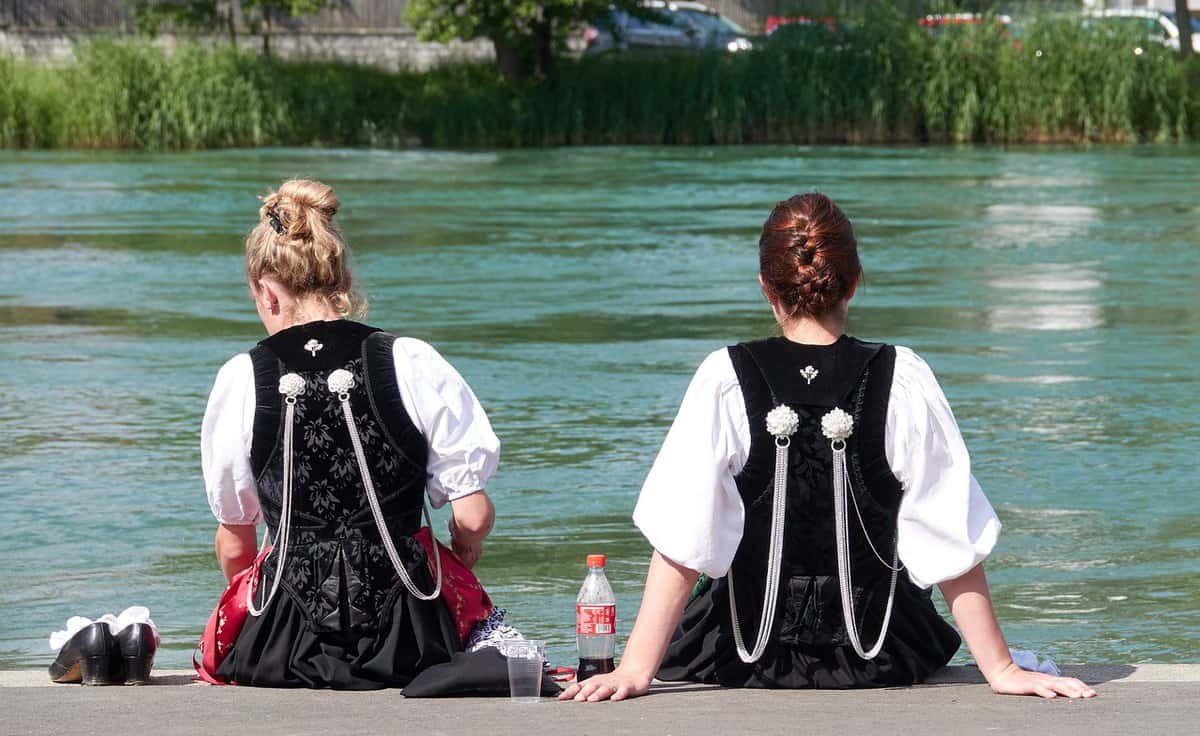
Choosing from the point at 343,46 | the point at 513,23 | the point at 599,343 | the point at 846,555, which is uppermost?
the point at 513,23

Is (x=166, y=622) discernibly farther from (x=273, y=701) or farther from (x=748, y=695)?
(x=748, y=695)

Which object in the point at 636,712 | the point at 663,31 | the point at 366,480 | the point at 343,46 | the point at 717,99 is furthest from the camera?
the point at 343,46

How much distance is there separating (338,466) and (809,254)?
1092 millimetres

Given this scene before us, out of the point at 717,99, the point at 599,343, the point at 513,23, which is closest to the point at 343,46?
the point at 513,23

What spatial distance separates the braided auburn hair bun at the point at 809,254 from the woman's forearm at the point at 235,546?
1286mm

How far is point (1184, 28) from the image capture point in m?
39.4

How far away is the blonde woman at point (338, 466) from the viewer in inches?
175

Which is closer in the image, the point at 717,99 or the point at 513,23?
the point at 717,99

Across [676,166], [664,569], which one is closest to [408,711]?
[664,569]

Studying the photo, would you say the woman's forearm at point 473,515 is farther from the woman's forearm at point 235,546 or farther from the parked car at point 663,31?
the parked car at point 663,31

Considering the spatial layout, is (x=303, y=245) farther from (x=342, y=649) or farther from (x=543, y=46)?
(x=543, y=46)

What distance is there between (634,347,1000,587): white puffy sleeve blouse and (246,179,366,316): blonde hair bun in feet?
2.53

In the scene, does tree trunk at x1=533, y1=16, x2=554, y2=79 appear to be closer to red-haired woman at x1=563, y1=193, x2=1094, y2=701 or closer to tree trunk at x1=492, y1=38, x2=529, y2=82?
tree trunk at x1=492, y1=38, x2=529, y2=82

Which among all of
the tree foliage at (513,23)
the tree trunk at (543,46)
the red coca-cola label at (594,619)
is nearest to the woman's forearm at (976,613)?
the red coca-cola label at (594,619)
